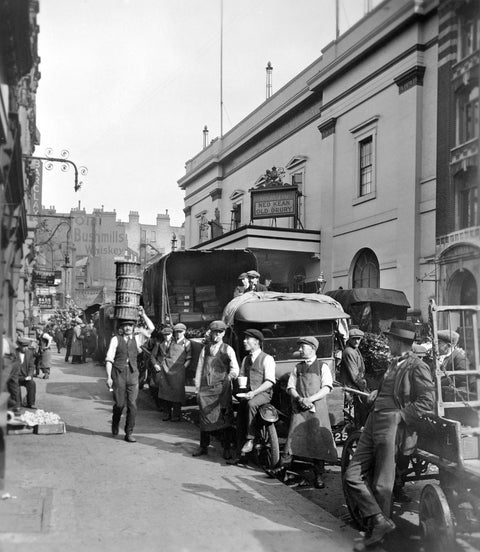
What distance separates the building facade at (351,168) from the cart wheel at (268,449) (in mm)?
8910

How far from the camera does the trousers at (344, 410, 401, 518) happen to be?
193 inches

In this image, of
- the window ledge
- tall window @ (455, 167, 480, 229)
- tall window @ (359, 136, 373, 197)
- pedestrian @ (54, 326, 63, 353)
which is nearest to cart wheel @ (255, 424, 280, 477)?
tall window @ (455, 167, 480, 229)

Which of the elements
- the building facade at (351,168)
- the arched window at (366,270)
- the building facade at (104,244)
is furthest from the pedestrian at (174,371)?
the building facade at (104,244)

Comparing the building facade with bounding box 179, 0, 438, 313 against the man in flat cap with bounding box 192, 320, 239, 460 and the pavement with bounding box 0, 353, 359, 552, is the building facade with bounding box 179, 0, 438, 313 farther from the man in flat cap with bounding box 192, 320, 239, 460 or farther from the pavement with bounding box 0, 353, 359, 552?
the pavement with bounding box 0, 353, 359, 552

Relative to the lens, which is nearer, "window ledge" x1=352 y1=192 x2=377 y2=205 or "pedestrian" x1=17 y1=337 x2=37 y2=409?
"pedestrian" x1=17 y1=337 x2=37 y2=409

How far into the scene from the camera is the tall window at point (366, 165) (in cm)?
2011

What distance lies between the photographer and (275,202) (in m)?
23.3

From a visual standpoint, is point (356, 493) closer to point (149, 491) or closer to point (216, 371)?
point (149, 491)

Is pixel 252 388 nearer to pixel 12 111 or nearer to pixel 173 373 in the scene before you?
pixel 173 373

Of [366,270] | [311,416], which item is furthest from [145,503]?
[366,270]

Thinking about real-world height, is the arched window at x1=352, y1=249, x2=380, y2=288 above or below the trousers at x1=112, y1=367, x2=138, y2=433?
above

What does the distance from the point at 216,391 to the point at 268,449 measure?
1121mm

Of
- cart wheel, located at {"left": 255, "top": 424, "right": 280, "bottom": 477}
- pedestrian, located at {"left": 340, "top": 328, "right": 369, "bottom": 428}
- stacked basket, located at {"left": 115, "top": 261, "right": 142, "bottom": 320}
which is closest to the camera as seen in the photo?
cart wheel, located at {"left": 255, "top": 424, "right": 280, "bottom": 477}

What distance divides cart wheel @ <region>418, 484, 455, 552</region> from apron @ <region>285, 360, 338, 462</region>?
2057 millimetres
